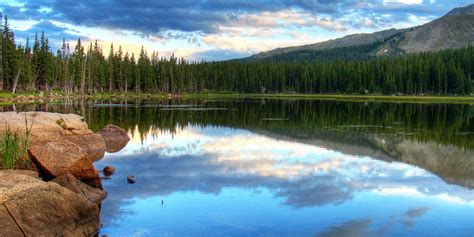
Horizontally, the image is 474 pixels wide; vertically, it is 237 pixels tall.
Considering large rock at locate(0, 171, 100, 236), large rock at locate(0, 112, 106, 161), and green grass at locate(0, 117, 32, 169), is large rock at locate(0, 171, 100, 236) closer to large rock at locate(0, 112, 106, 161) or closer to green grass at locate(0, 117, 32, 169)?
green grass at locate(0, 117, 32, 169)

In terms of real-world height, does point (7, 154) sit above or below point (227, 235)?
above

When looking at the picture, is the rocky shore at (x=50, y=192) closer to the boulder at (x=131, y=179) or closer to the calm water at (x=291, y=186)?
the calm water at (x=291, y=186)

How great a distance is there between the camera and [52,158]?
20125 mm

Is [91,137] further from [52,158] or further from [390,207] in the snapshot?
[390,207]

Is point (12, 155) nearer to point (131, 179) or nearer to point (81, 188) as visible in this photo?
point (81, 188)

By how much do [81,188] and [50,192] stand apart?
453 centimetres

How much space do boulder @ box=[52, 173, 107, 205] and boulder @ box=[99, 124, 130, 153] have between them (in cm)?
1514

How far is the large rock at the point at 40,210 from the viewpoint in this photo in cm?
1373

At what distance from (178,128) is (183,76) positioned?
137 metres

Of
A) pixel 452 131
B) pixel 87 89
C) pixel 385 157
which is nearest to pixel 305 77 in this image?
pixel 87 89

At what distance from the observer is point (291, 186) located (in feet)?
78.3

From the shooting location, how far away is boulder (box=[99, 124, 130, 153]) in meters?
36.9

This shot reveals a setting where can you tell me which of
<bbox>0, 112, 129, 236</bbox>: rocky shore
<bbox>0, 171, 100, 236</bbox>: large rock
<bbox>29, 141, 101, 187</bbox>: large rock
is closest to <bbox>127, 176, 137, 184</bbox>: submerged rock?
<bbox>0, 112, 129, 236</bbox>: rocky shore

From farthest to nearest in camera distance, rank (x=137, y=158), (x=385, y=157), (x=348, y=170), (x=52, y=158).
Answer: (x=385, y=157)
(x=137, y=158)
(x=348, y=170)
(x=52, y=158)
